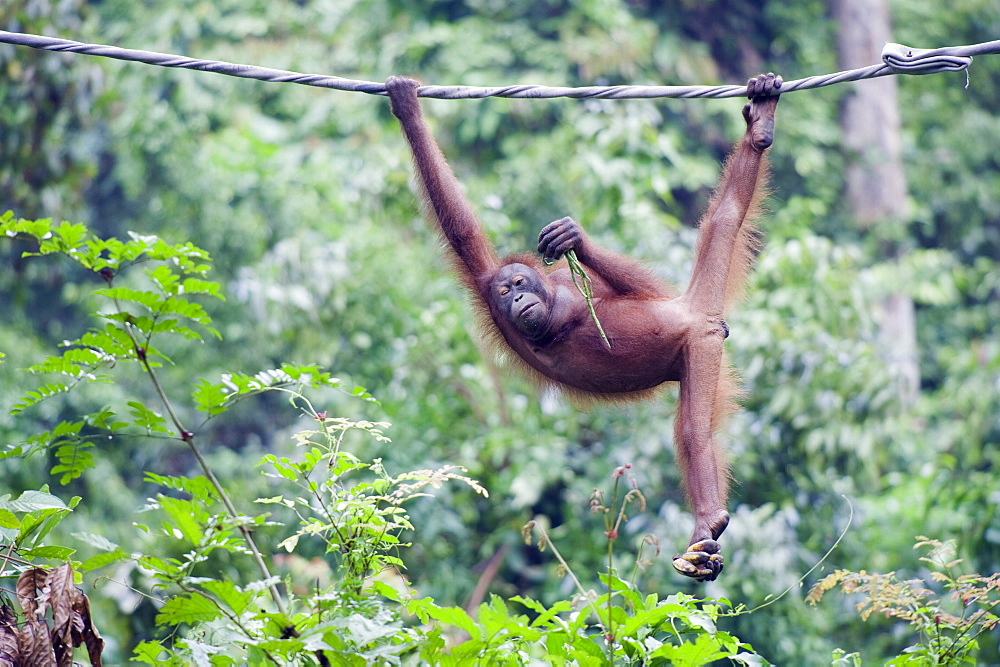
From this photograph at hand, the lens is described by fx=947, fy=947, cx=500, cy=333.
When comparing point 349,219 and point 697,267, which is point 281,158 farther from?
point 697,267

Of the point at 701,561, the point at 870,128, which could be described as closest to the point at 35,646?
the point at 701,561

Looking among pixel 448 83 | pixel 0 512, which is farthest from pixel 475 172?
pixel 0 512

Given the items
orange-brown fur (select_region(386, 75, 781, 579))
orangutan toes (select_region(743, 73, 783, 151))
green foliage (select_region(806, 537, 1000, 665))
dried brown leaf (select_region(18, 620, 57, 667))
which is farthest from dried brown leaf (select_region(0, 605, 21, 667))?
orangutan toes (select_region(743, 73, 783, 151))

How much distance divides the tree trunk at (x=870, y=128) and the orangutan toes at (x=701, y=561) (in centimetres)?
752

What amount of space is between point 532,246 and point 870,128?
5.21 meters

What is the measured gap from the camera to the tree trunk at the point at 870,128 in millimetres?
9680

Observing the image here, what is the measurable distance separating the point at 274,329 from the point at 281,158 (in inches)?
118

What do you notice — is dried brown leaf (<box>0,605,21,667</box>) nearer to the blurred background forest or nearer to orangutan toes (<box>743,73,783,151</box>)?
the blurred background forest

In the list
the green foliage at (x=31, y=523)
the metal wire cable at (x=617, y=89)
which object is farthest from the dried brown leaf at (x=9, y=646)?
the metal wire cable at (x=617, y=89)

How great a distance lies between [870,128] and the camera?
9.91m

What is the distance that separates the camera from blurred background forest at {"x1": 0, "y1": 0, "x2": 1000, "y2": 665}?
517 centimetres

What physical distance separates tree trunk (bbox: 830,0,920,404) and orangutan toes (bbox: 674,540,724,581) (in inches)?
296

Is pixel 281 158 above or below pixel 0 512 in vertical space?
above

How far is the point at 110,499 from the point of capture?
6293 mm
